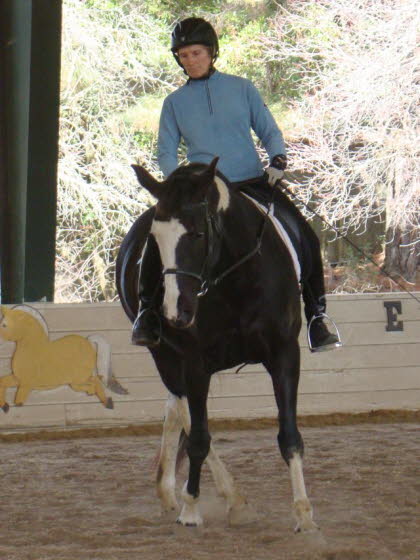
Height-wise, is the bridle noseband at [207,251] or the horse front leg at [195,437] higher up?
the bridle noseband at [207,251]

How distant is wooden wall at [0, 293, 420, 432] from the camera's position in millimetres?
7754

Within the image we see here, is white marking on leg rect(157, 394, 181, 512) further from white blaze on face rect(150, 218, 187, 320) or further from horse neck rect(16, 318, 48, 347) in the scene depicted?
horse neck rect(16, 318, 48, 347)

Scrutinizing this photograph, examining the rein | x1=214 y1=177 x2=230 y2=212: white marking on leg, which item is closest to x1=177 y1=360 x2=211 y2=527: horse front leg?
the rein

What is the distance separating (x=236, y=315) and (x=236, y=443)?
3.07 m

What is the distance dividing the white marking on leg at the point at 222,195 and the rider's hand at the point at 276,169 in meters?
0.52

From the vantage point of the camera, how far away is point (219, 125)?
475 centimetres

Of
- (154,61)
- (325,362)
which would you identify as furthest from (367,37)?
(325,362)

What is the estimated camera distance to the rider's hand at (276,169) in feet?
15.2

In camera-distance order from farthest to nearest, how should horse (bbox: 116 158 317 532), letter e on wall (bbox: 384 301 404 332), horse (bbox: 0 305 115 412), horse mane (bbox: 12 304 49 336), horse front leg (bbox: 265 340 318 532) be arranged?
letter e on wall (bbox: 384 301 404 332) < horse mane (bbox: 12 304 49 336) < horse (bbox: 0 305 115 412) < horse front leg (bbox: 265 340 318 532) < horse (bbox: 116 158 317 532)

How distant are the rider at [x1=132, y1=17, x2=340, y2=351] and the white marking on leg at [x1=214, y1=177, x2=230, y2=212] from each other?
21.0 inches

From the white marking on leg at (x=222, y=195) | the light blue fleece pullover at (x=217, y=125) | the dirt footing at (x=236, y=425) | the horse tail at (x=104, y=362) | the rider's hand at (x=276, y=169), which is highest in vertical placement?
the light blue fleece pullover at (x=217, y=125)

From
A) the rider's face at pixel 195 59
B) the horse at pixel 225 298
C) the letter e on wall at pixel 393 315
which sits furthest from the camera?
the letter e on wall at pixel 393 315

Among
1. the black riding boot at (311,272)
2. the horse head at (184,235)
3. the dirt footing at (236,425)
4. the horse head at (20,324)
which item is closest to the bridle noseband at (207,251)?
the horse head at (184,235)

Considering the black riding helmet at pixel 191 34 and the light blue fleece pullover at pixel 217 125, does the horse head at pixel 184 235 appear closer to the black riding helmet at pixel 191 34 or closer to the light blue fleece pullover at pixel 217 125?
the light blue fleece pullover at pixel 217 125
